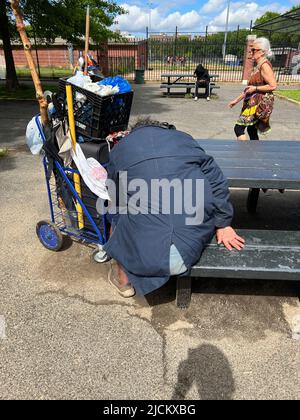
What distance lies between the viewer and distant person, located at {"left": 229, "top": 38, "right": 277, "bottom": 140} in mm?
4234

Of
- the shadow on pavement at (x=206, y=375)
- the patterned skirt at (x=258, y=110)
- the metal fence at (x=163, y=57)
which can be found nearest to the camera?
the shadow on pavement at (x=206, y=375)

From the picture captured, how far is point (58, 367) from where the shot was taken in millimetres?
2137

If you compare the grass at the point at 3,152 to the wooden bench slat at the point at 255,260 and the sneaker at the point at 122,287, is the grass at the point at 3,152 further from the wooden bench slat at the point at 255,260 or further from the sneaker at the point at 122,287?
the wooden bench slat at the point at 255,260

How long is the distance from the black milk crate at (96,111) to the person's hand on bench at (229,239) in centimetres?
117

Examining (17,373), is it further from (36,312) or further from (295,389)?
(295,389)

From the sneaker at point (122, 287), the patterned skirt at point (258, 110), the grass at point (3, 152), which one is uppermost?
the patterned skirt at point (258, 110)

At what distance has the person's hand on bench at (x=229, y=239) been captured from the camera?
250cm

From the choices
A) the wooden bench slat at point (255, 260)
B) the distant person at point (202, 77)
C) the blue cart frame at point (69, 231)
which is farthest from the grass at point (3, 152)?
the distant person at point (202, 77)

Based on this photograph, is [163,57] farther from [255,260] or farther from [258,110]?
[255,260]

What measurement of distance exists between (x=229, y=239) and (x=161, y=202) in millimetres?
680

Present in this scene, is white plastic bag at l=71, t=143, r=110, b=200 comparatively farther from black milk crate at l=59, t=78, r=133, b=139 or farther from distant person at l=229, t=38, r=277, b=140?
distant person at l=229, t=38, r=277, b=140

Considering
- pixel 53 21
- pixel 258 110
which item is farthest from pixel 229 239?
pixel 53 21

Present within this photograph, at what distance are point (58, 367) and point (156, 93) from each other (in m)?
14.9
